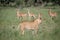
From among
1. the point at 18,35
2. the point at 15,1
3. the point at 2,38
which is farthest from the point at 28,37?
A: the point at 15,1

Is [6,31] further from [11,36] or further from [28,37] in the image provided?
[28,37]

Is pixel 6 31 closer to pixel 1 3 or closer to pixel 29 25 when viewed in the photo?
pixel 29 25

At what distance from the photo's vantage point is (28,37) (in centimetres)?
720

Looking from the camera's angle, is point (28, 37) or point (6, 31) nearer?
point (28, 37)

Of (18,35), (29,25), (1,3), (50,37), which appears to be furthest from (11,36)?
(1,3)

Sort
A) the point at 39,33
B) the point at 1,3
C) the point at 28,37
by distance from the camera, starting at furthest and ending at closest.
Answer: the point at 1,3
the point at 39,33
the point at 28,37

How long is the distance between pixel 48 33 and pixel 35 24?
27.1 inches

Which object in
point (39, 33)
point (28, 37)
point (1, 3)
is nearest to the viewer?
point (28, 37)

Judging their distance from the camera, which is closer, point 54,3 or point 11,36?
point 11,36

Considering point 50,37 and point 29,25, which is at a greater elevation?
point 29,25

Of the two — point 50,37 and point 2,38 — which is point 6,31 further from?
point 50,37

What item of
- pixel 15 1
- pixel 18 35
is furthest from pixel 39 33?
pixel 15 1

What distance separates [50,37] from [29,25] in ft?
2.98

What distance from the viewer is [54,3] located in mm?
21344
